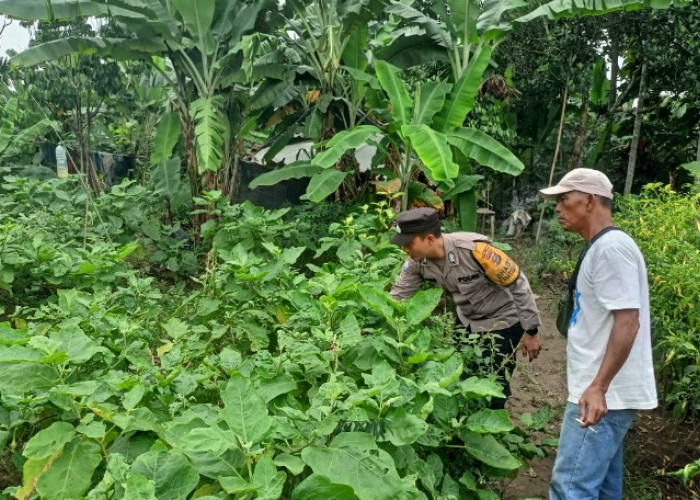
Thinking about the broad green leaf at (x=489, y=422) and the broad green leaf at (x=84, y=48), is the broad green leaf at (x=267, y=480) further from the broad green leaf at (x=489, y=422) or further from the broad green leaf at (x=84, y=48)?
the broad green leaf at (x=84, y=48)

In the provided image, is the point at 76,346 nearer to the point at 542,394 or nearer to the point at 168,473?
the point at 168,473

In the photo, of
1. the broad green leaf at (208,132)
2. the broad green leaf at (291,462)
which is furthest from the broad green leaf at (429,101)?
the broad green leaf at (291,462)

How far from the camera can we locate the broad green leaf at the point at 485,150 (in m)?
6.88

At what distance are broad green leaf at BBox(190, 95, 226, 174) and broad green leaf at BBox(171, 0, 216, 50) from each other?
681 mm

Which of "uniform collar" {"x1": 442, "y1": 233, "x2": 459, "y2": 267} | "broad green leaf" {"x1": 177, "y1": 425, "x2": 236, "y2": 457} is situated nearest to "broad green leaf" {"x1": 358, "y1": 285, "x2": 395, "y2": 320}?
"uniform collar" {"x1": 442, "y1": 233, "x2": 459, "y2": 267}

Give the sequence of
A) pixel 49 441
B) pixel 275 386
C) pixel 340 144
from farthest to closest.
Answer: pixel 340 144, pixel 275 386, pixel 49 441

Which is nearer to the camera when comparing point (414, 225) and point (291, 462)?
point (291, 462)

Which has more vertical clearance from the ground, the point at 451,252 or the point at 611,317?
the point at 451,252

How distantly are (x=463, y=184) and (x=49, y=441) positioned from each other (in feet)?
19.2

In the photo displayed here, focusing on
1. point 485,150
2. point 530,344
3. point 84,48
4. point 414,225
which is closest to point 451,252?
point 414,225

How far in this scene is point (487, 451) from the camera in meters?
2.85

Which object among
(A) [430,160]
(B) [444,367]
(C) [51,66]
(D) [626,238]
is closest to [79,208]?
(C) [51,66]

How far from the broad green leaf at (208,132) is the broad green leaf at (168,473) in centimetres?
564

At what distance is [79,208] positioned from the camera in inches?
283
